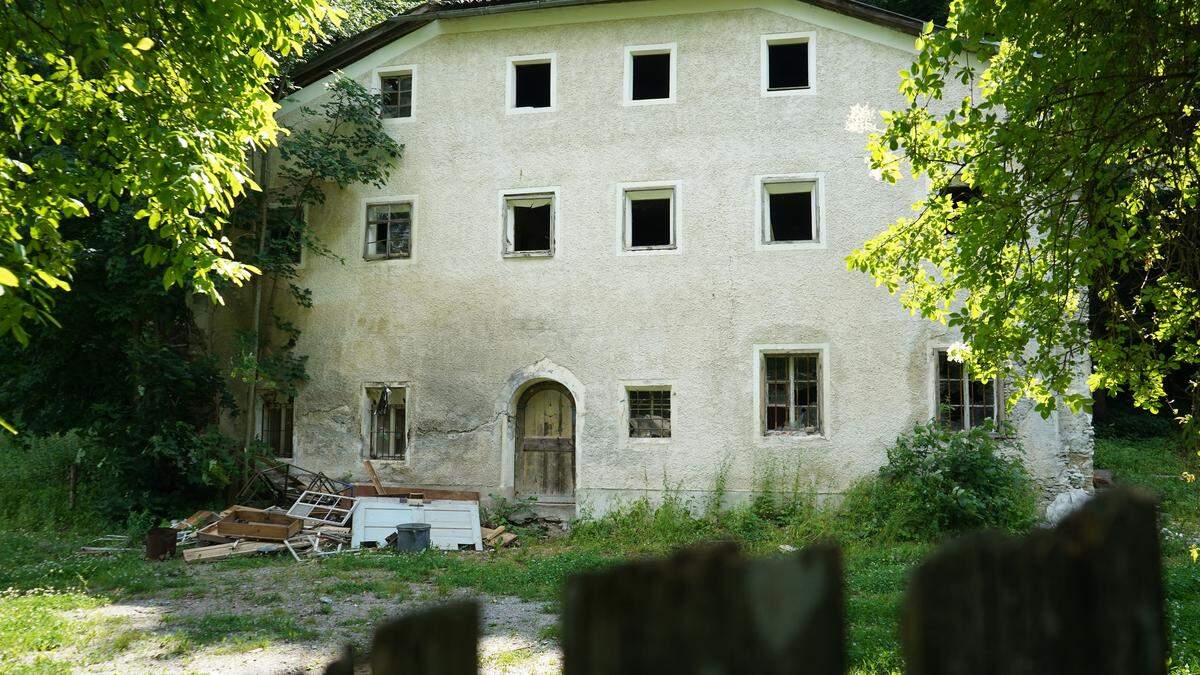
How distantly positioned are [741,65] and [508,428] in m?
7.08

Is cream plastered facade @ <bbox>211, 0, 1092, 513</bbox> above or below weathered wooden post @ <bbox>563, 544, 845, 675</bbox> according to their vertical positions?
above

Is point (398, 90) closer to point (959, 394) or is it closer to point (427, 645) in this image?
point (959, 394)

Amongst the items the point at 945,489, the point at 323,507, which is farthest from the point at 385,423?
the point at 945,489

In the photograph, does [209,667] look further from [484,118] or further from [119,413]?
[484,118]

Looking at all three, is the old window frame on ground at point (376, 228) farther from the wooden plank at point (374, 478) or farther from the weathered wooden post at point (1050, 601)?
the weathered wooden post at point (1050, 601)

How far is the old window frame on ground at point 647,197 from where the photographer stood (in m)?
13.7

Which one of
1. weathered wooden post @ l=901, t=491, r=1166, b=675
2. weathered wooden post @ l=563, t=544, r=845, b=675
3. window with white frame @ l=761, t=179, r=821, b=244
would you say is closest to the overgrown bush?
window with white frame @ l=761, t=179, r=821, b=244

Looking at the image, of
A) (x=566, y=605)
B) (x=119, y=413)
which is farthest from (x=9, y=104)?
(x=119, y=413)

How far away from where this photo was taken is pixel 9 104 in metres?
5.46

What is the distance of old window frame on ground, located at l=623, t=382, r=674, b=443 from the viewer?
44.3ft

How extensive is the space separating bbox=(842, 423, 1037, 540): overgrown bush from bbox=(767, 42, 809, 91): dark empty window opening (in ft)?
20.0

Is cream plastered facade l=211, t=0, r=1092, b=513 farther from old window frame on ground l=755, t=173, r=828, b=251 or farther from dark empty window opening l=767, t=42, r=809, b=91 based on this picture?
dark empty window opening l=767, t=42, r=809, b=91

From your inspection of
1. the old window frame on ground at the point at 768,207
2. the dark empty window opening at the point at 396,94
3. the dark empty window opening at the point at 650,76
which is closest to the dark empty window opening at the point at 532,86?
the dark empty window opening at the point at 650,76

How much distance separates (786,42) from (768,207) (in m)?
2.73
